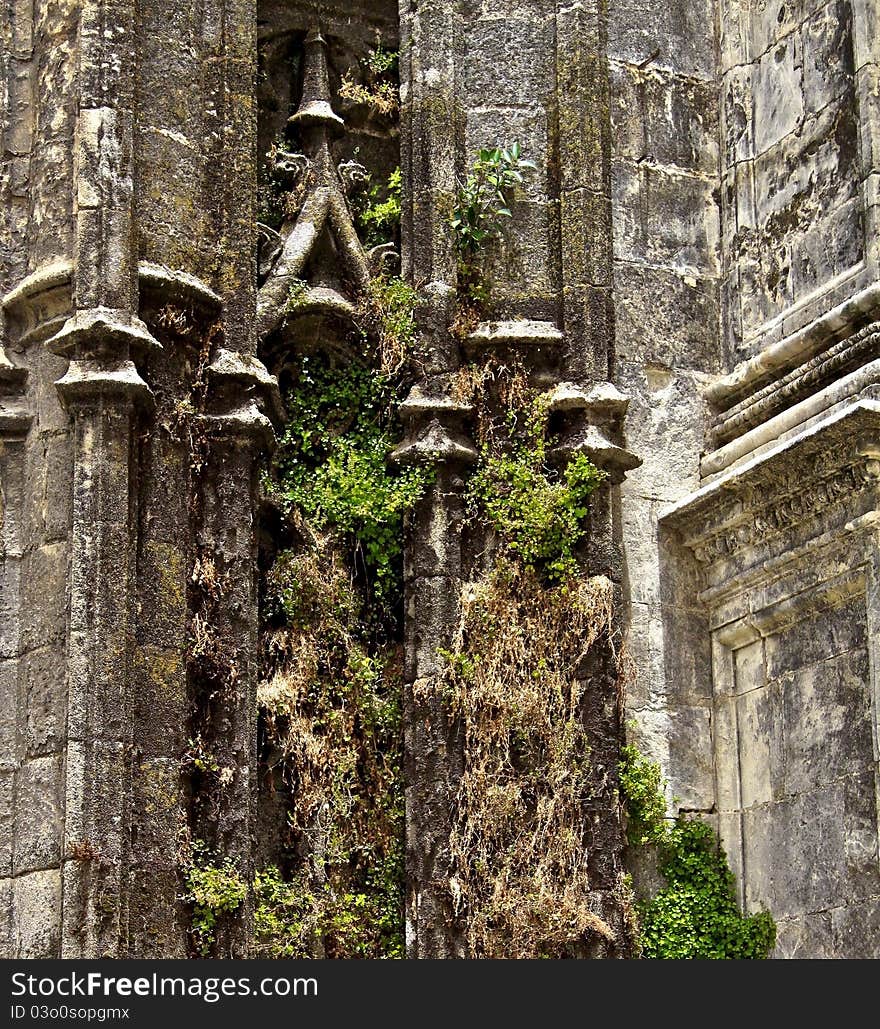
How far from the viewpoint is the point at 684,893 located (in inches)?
376

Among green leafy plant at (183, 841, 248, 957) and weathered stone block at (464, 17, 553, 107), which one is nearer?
green leafy plant at (183, 841, 248, 957)

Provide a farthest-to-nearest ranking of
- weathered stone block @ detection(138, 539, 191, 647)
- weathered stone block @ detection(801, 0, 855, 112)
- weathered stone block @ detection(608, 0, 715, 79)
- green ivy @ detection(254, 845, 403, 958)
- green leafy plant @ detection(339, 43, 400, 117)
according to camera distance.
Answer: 1. weathered stone block @ detection(608, 0, 715, 79)
2. green leafy plant @ detection(339, 43, 400, 117)
3. weathered stone block @ detection(801, 0, 855, 112)
4. green ivy @ detection(254, 845, 403, 958)
5. weathered stone block @ detection(138, 539, 191, 647)

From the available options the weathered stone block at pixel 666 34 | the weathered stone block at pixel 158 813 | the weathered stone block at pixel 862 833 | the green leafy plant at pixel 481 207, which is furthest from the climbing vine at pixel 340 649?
the weathered stone block at pixel 862 833

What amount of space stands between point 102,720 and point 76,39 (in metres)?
2.93

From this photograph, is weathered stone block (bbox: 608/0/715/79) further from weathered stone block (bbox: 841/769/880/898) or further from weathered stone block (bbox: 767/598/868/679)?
weathered stone block (bbox: 841/769/880/898)

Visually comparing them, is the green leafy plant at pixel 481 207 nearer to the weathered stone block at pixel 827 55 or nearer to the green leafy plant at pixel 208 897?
the weathered stone block at pixel 827 55

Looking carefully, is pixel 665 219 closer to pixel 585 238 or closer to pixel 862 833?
pixel 585 238

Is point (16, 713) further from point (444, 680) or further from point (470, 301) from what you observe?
point (470, 301)

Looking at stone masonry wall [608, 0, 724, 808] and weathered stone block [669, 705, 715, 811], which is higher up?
stone masonry wall [608, 0, 724, 808]

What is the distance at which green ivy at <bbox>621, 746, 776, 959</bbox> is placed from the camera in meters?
9.39

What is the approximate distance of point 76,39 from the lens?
30.5 feet

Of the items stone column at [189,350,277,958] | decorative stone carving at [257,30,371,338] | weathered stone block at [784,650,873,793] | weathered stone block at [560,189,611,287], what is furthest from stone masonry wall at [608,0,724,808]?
stone column at [189,350,277,958]

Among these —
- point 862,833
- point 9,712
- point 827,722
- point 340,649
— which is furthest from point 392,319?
point 862,833

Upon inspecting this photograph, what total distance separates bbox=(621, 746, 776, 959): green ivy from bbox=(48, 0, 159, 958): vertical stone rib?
233 centimetres
